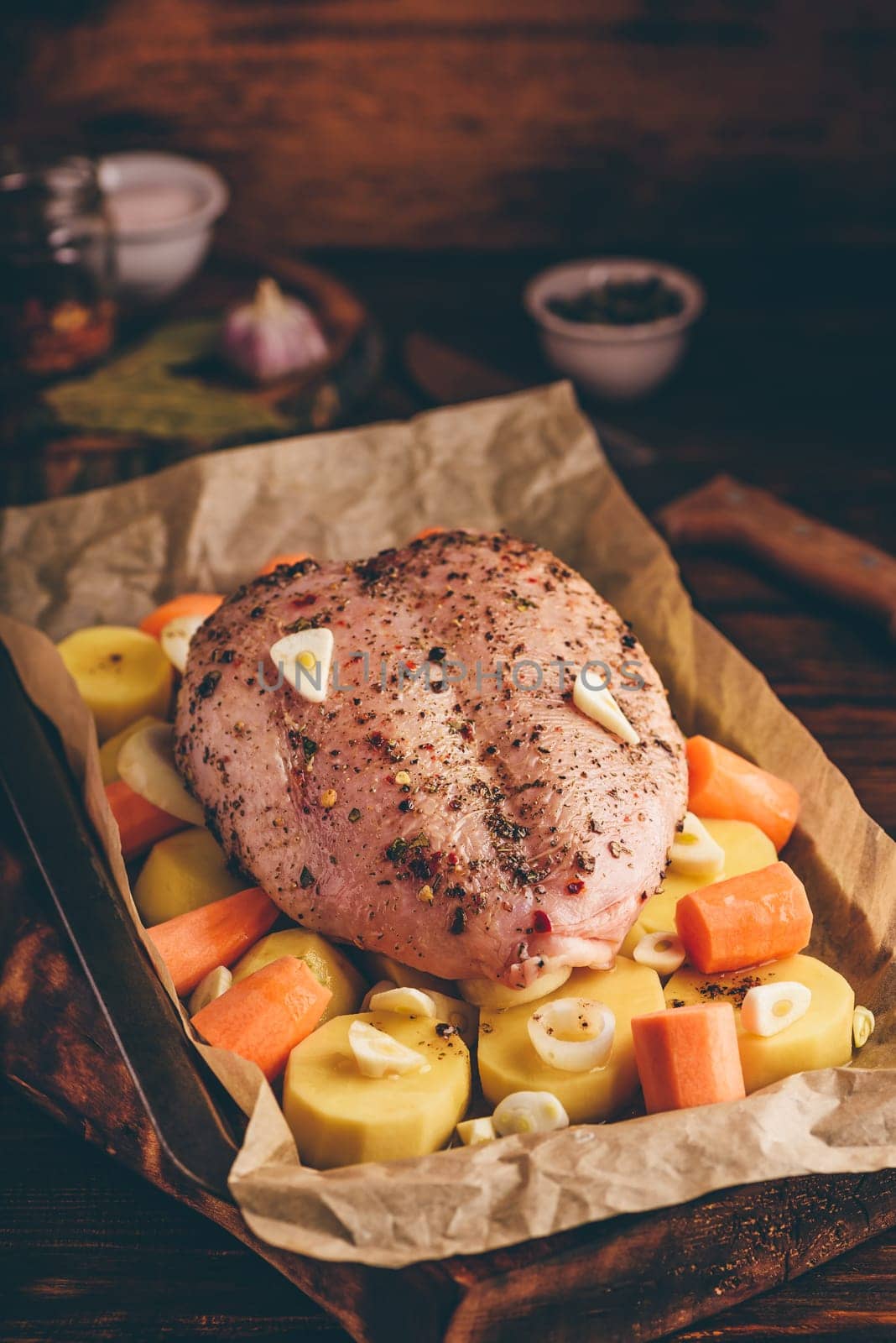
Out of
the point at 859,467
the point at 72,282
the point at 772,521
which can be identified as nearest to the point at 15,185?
the point at 72,282

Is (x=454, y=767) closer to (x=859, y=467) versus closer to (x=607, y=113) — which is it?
(x=859, y=467)

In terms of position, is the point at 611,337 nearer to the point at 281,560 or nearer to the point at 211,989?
the point at 281,560

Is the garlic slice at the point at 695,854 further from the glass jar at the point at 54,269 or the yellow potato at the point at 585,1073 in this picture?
the glass jar at the point at 54,269

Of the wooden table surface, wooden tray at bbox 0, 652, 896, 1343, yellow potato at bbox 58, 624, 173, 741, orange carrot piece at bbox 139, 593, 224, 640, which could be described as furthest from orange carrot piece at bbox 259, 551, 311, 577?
wooden tray at bbox 0, 652, 896, 1343

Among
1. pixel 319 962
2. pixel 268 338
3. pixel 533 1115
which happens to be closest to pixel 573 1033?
pixel 533 1115

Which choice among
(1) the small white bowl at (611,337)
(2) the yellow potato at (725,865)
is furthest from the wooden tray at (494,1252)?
(1) the small white bowl at (611,337)

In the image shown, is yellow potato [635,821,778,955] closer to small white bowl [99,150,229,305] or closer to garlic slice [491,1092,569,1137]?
garlic slice [491,1092,569,1137]
